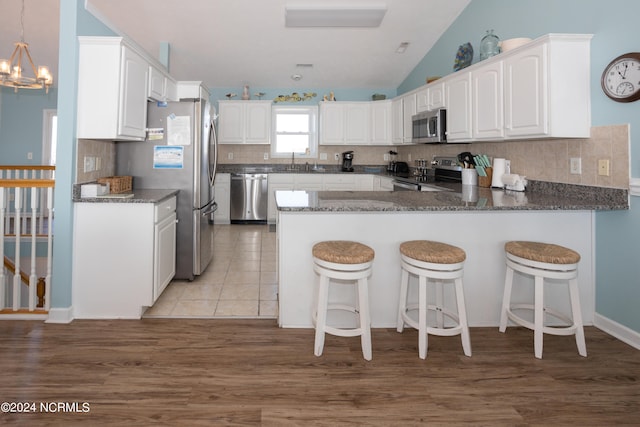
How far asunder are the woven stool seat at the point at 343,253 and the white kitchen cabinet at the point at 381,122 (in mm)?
4700

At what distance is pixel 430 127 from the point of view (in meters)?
4.50

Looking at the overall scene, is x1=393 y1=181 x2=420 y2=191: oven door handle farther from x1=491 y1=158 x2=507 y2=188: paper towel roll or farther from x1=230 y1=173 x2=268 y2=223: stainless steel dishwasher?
x1=230 y1=173 x2=268 y2=223: stainless steel dishwasher

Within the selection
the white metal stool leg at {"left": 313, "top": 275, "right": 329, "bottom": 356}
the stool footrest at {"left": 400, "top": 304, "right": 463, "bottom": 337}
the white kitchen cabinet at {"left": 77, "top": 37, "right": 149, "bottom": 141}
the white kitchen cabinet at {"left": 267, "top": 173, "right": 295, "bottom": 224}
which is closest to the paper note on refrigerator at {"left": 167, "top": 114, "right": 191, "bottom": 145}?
the white kitchen cabinet at {"left": 77, "top": 37, "right": 149, "bottom": 141}

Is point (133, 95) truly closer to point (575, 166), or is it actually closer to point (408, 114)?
point (575, 166)

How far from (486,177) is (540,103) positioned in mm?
1169

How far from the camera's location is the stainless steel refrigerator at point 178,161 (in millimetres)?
3451

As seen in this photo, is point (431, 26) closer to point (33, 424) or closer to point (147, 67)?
point (147, 67)

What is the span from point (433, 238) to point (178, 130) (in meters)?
2.41

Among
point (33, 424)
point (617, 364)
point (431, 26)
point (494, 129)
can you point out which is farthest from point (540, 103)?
point (33, 424)

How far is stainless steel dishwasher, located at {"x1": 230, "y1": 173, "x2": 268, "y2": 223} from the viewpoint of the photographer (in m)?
6.65

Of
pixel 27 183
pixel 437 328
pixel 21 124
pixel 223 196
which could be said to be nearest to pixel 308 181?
pixel 223 196

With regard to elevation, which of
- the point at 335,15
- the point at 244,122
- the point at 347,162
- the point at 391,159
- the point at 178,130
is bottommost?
the point at 178,130

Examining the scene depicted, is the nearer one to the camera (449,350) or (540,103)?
(449,350)

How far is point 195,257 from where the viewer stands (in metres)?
3.55
